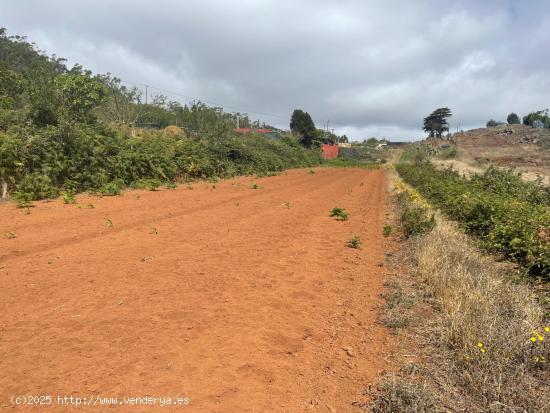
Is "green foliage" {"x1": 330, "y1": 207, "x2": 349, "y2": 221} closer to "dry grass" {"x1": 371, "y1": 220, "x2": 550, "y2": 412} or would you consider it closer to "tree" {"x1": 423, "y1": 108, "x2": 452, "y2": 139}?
"dry grass" {"x1": 371, "y1": 220, "x2": 550, "y2": 412}

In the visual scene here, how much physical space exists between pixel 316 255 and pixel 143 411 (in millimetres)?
4450

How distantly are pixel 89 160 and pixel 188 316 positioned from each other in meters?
10.5

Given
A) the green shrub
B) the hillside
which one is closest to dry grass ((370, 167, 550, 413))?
the green shrub

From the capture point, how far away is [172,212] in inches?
389

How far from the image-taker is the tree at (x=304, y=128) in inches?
2330

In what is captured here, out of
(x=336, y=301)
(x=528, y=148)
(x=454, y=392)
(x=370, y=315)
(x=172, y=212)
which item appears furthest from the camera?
(x=528, y=148)

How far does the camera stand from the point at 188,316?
13.3 ft

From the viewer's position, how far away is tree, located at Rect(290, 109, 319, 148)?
59188 millimetres

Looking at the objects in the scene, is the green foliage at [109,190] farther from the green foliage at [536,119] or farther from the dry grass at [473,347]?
the green foliage at [536,119]

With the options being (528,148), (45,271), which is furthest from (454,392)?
(528,148)

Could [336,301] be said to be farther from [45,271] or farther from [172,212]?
[172,212]

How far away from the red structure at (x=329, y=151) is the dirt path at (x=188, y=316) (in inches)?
2164

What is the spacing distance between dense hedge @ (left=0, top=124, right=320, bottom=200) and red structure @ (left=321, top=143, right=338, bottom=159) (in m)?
42.3

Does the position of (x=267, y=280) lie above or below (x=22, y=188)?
below
